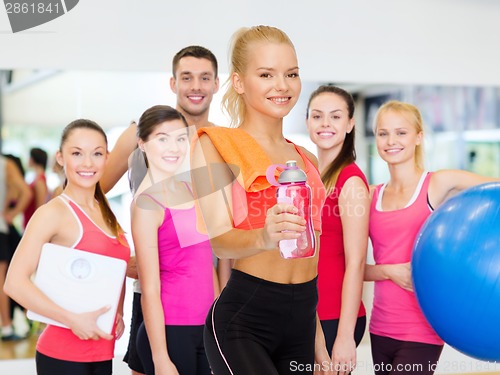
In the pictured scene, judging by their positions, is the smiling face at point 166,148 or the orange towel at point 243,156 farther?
the smiling face at point 166,148

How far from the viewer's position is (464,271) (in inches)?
91.4

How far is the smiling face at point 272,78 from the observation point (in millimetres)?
1878

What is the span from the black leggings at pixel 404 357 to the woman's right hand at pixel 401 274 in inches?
8.7

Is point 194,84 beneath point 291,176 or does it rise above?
above

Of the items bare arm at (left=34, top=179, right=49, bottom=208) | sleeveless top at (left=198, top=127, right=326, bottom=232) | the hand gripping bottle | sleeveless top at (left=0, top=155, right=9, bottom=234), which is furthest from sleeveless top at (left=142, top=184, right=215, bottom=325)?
sleeveless top at (left=0, top=155, right=9, bottom=234)

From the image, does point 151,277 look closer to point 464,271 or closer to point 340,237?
point 340,237

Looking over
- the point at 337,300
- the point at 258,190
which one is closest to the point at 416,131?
the point at 337,300

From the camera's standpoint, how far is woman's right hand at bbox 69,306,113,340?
7.77ft

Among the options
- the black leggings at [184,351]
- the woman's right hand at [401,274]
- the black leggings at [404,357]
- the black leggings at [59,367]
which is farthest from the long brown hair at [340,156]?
the black leggings at [59,367]

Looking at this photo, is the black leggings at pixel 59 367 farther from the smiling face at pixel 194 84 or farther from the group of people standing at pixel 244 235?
the smiling face at pixel 194 84

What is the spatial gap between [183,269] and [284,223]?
97 centimetres

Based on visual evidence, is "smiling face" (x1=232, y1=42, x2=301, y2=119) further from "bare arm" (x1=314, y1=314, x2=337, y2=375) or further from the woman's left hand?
the woman's left hand

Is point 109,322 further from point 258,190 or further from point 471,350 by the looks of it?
point 471,350

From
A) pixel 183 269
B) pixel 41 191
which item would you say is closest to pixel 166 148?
pixel 183 269
